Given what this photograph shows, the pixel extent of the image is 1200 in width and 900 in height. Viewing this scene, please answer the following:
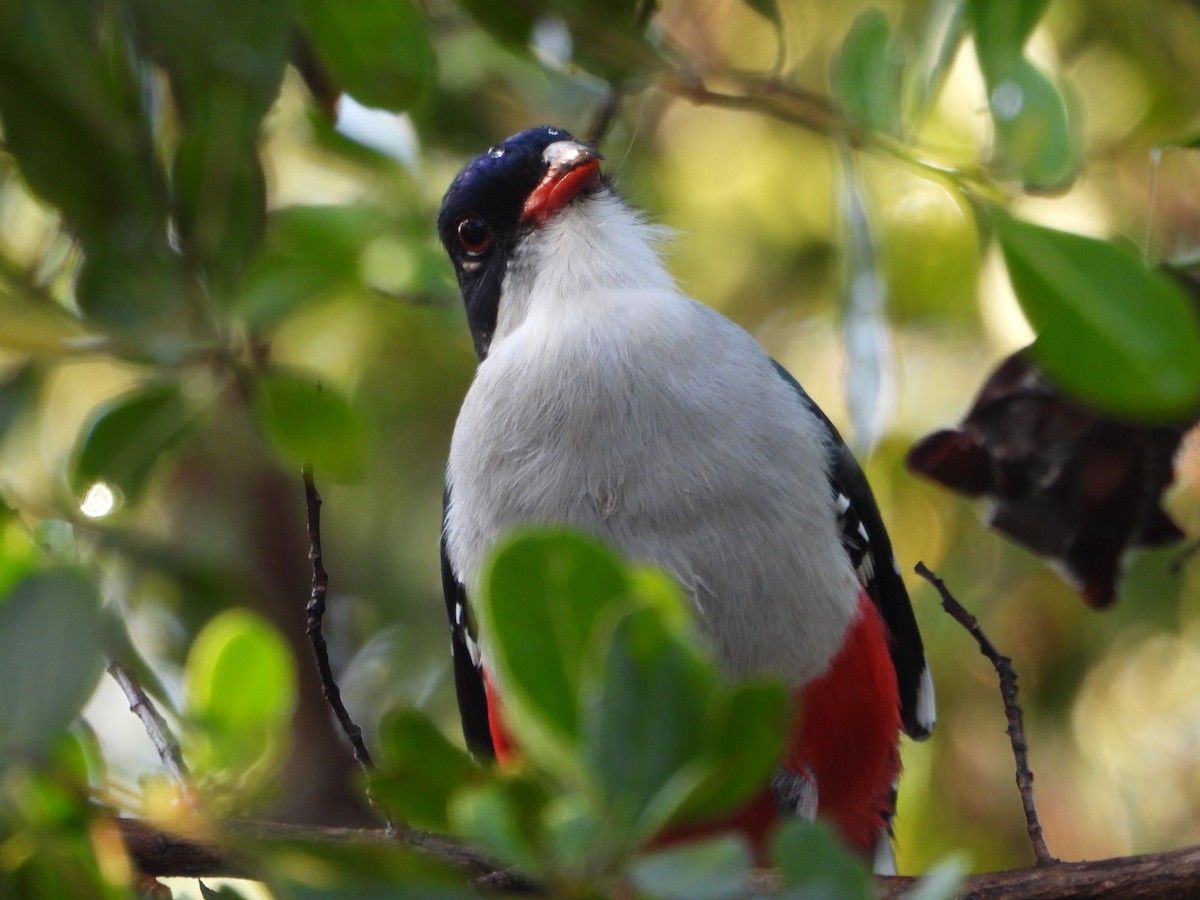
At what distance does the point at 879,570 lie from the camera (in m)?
4.70

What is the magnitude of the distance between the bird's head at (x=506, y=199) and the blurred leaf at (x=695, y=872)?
328 centimetres

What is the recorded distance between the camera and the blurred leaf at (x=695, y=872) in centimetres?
156

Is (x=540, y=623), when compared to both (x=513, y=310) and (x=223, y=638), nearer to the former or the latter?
(x=223, y=638)

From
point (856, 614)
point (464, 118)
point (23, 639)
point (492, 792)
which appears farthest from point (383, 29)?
point (464, 118)

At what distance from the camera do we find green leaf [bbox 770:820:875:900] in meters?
1.66

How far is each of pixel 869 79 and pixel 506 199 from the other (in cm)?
151

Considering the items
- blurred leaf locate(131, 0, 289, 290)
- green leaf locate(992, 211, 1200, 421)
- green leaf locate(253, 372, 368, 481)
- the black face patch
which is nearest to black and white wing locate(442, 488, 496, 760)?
the black face patch

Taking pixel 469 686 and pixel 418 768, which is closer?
pixel 418 768

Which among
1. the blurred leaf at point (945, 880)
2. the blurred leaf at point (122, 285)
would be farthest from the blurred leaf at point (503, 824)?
the blurred leaf at point (122, 285)

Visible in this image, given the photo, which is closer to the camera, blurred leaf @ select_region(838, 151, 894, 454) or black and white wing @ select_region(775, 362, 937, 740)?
blurred leaf @ select_region(838, 151, 894, 454)

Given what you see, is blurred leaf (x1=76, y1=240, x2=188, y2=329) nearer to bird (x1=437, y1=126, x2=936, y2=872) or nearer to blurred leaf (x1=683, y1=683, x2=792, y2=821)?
bird (x1=437, y1=126, x2=936, y2=872)

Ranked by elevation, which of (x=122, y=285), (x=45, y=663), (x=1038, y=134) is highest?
(x=1038, y=134)

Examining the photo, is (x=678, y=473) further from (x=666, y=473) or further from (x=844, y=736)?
(x=844, y=736)

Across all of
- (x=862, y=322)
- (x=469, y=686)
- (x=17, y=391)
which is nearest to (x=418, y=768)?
(x=17, y=391)
